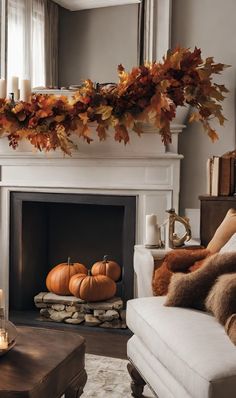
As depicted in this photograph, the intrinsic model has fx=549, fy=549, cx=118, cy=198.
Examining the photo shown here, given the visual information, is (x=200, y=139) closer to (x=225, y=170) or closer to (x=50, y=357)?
(x=225, y=170)

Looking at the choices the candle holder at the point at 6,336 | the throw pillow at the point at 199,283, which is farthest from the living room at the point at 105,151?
the candle holder at the point at 6,336

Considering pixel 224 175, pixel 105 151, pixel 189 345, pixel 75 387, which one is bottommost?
pixel 75 387

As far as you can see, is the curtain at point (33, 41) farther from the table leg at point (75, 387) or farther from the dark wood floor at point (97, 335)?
the table leg at point (75, 387)

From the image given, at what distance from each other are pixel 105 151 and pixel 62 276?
92 centimetres

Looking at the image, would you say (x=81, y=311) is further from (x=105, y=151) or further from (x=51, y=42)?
(x=51, y=42)

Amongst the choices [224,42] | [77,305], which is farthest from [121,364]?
[224,42]

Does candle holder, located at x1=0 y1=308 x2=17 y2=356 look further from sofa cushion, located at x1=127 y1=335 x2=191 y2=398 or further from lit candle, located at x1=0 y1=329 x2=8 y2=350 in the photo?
sofa cushion, located at x1=127 y1=335 x2=191 y2=398

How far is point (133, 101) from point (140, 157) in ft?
1.31

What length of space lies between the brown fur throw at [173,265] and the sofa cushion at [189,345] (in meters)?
0.14

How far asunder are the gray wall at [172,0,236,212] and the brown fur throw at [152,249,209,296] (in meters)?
1.04

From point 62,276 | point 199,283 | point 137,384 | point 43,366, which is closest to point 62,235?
point 62,276

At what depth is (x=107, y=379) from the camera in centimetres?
→ 263

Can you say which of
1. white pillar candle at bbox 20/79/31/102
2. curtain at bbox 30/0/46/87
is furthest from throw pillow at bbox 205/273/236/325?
curtain at bbox 30/0/46/87

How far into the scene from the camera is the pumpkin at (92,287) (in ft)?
11.8
